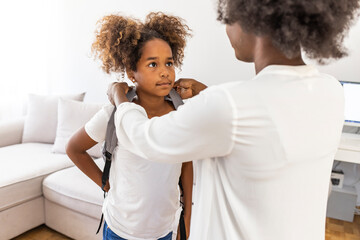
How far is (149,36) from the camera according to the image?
1.11 meters

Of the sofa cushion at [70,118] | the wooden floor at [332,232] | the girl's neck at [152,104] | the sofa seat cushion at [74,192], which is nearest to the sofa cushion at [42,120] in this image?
the sofa cushion at [70,118]

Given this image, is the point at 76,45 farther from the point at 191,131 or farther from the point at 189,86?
the point at 191,131

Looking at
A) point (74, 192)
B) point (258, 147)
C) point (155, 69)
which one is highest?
point (155, 69)

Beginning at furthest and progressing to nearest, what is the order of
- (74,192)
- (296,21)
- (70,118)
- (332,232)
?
(70,118), (332,232), (74,192), (296,21)

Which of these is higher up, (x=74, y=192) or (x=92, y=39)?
(x=92, y=39)

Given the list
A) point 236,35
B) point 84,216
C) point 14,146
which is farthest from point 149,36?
point 14,146

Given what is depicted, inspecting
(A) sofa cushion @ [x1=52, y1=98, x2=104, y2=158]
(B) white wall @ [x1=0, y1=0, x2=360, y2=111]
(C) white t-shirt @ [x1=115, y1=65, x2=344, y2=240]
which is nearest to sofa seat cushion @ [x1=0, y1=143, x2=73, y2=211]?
(A) sofa cushion @ [x1=52, y1=98, x2=104, y2=158]

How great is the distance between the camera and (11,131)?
2859 mm

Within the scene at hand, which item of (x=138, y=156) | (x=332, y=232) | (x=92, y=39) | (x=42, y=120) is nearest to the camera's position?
(x=138, y=156)

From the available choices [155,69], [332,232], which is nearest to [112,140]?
[155,69]

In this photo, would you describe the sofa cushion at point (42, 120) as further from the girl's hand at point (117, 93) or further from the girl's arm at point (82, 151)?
the girl's hand at point (117, 93)

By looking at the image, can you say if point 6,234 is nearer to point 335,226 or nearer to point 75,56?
point 75,56

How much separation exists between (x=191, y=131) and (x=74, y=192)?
64.1 inches

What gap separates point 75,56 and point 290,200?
309cm
